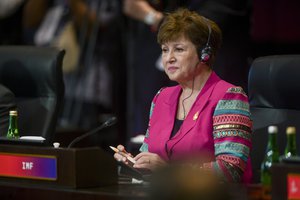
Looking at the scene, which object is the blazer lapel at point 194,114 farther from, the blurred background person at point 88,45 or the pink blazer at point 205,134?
the blurred background person at point 88,45

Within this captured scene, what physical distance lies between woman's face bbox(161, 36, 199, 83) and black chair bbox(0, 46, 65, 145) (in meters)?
0.66

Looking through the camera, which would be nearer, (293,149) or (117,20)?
(293,149)

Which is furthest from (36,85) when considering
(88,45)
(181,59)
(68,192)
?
(88,45)

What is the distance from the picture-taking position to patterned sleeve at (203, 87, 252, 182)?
2471 mm

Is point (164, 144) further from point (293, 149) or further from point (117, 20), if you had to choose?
point (117, 20)

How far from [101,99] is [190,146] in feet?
8.73

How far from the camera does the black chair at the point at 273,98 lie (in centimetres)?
275

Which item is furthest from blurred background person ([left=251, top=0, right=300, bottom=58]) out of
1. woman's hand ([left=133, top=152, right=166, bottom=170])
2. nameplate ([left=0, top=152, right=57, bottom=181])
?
nameplate ([left=0, top=152, right=57, bottom=181])

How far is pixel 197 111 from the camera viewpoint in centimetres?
267

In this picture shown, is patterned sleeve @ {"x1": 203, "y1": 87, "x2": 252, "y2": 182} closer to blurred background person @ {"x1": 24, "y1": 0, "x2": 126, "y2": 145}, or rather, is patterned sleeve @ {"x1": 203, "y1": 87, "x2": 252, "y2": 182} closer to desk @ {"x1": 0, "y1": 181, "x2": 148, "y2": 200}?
desk @ {"x1": 0, "y1": 181, "x2": 148, "y2": 200}

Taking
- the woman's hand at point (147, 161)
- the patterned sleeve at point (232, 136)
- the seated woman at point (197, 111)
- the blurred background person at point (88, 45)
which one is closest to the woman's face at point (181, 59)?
the seated woman at point (197, 111)

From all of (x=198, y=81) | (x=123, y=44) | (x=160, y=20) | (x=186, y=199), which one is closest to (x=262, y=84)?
(x=198, y=81)

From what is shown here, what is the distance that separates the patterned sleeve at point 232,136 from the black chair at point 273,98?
0.22m

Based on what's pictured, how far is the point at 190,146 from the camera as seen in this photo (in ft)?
8.62
